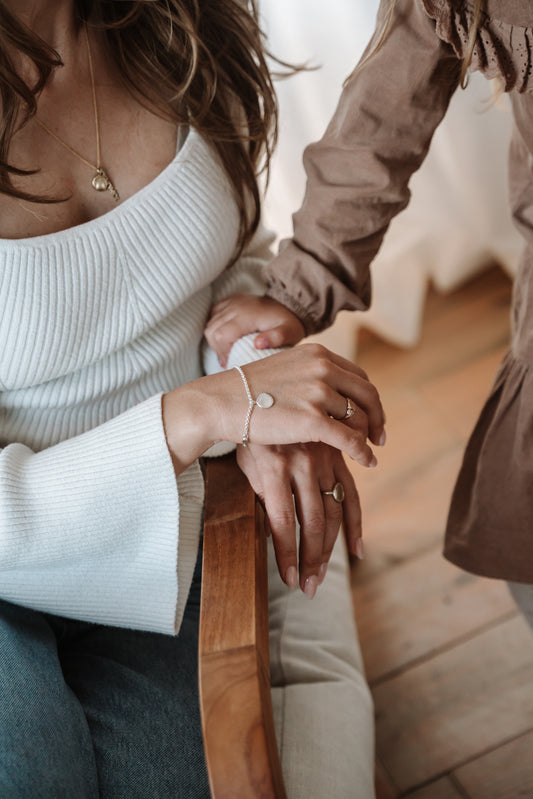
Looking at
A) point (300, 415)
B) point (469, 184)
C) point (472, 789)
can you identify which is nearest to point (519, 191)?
point (300, 415)

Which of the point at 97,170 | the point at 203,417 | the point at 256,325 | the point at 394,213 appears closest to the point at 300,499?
the point at 203,417

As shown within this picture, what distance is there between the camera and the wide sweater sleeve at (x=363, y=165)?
79cm

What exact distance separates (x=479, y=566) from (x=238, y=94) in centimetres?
69

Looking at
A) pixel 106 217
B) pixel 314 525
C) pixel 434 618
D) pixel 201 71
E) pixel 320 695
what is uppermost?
pixel 201 71

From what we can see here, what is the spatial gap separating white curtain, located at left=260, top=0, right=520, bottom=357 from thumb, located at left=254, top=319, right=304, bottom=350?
0.88 meters

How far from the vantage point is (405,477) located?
1.68 meters

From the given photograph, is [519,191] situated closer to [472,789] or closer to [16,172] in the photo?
[16,172]

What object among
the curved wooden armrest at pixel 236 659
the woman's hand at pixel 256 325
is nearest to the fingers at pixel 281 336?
the woman's hand at pixel 256 325

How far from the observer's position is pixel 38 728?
73 centimetres

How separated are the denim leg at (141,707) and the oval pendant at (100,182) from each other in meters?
0.54

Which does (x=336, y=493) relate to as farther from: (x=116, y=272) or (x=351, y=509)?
(x=116, y=272)

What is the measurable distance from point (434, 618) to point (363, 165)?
2.90 feet

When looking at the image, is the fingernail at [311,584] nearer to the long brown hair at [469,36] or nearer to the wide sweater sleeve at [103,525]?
the wide sweater sleeve at [103,525]

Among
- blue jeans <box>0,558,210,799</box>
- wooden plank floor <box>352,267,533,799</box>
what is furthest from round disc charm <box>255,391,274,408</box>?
wooden plank floor <box>352,267,533,799</box>
